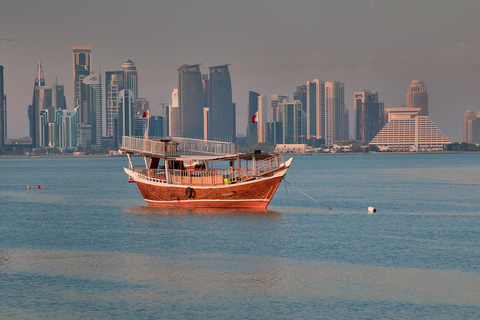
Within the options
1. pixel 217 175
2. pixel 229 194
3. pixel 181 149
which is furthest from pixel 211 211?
A: pixel 181 149

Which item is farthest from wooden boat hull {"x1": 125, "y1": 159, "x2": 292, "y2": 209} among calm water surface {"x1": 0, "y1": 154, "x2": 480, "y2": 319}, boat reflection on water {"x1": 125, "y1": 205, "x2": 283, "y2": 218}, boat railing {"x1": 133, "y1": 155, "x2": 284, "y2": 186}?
calm water surface {"x1": 0, "y1": 154, "x2": 480, "y2": 319}

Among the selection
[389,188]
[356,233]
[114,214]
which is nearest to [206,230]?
[356,233]

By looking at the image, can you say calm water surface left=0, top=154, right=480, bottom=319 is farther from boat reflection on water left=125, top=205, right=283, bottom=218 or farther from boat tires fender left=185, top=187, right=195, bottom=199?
boat tires fender left=185, top=187, right=195, bottom=199

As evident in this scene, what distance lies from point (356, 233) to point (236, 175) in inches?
762

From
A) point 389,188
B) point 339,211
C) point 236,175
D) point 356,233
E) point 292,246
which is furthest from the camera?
point 389,188

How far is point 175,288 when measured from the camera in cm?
4150

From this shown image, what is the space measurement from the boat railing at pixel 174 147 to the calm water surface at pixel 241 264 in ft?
23.7

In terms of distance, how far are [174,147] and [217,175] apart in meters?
8.10

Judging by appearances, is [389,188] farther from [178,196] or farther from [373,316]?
[373,316]

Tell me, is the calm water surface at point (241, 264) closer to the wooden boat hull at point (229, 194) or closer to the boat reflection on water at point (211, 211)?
the boat reflection on water at point (211, 211)

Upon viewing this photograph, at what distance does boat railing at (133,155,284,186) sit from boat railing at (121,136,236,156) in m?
2.58

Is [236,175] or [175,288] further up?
[236,175]

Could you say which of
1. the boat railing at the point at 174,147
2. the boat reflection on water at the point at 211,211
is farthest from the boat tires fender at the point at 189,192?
the boat railing at the point at 174,147

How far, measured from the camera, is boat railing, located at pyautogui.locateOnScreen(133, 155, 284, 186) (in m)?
76.6
